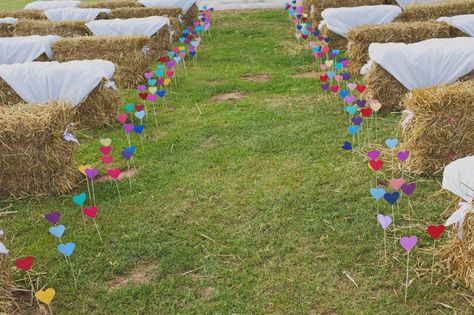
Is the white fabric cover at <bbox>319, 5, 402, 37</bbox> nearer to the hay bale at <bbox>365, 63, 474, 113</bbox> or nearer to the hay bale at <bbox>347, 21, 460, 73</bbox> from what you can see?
the hay bale at <bbox>347, 21, 460, 73</bbox>

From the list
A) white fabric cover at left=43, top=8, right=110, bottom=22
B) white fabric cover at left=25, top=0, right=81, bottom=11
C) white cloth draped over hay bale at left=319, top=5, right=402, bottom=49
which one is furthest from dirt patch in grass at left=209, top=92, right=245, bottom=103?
white fabric cover at left=25, top=0, right=81, bottom=11

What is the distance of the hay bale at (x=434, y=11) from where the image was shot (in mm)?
9492

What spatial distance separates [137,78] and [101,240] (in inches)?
193

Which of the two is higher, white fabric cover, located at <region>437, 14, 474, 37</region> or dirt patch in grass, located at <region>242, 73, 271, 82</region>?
white fabric cover, located at <region>437, 14, 474, 37</region>

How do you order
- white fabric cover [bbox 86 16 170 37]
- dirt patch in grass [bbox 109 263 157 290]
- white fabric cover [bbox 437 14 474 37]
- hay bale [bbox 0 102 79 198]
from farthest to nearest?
1. white fabric cover [bbox 86 16 170 37]
2. white fabric cover [bbox 437 14 474 37]
3. hay bale [bbox 0 102 79 198]
4. dirt patch in grass [bbox 109 263 157 290]

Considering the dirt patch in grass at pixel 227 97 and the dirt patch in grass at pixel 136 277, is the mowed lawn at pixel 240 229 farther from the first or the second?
the dirt patch in grass at pixel 227 97

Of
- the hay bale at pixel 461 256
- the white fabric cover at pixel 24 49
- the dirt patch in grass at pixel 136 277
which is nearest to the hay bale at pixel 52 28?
the white fabric cover at pixel 24 49

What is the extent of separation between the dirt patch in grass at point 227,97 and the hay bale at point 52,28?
3.80 m

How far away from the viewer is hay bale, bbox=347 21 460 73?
786 centimetres

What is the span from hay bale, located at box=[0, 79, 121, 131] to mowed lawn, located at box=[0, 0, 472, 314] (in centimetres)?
23

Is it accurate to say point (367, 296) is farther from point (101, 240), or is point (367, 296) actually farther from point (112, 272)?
point (101, 240)

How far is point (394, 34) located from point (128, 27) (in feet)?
15.5

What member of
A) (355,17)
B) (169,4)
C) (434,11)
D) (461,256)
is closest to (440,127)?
(461,256)

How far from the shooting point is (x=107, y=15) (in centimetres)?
1126
